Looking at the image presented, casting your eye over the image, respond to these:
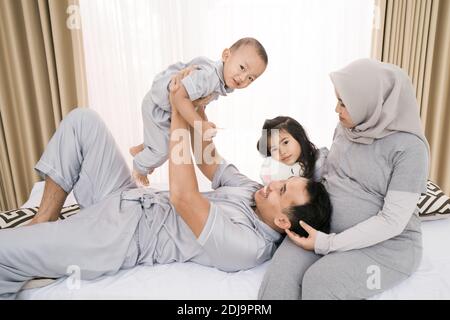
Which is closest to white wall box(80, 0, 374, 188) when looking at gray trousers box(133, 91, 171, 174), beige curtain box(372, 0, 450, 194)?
beige curtain box(372, 0, 450, 194)

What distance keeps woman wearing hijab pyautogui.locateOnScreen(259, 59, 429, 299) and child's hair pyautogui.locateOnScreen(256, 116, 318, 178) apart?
34 cm

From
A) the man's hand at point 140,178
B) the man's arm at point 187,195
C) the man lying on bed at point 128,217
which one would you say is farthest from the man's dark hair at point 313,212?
the man's hand at point 140,178

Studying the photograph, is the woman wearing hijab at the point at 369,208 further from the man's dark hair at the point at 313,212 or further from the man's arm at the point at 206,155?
the man's arm at the point at 206,155

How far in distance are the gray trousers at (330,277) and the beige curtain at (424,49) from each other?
Answer: 206cm

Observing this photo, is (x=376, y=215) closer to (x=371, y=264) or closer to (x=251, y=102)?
(x=371, y=264)

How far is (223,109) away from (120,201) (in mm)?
1670

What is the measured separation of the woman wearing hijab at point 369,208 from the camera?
125 cm

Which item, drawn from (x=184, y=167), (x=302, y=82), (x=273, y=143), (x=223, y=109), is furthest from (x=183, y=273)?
(x=302, y=82)

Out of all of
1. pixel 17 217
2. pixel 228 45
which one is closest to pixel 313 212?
pixel 17 217

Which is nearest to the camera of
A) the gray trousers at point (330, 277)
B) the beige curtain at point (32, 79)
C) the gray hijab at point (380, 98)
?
the gray trousers at point (330, 277)

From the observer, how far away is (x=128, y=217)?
1.45 m

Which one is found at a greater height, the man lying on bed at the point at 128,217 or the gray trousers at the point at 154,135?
the gray trousers at the point at 154,135
